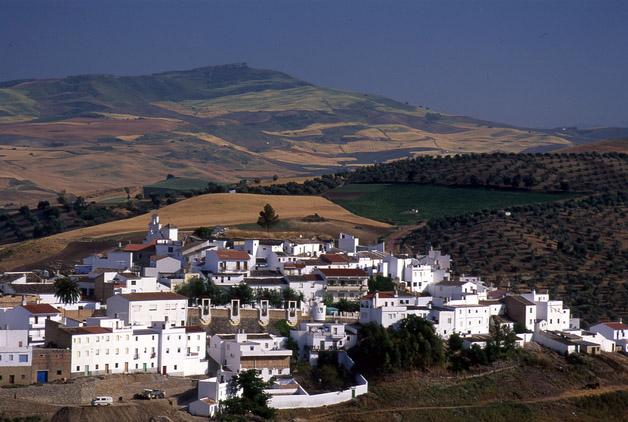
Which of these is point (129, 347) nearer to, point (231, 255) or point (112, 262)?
point (231, 255)

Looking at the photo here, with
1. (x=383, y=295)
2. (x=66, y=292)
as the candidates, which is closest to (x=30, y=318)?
(x=66, y=292)

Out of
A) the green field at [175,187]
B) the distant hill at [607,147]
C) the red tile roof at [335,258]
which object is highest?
the distant hill at [607,147]

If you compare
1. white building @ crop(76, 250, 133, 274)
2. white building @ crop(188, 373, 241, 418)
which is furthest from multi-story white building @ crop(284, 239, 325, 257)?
white building @ crop(188, 373, 241, 418)

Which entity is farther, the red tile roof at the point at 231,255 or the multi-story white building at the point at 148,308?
the red tile roof at the point at 231,255

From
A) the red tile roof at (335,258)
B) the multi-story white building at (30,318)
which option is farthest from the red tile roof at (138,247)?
the multi-story white building at (30,318)

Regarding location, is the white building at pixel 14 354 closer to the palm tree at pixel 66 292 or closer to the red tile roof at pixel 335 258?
Answer: the palm tree at pixel 66 292

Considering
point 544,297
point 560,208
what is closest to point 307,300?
point 544,297

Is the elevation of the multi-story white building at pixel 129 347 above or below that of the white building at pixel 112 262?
below
